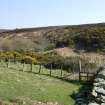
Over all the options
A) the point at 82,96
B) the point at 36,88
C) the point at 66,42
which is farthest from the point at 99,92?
the point at 66,42

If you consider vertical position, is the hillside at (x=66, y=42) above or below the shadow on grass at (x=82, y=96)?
above

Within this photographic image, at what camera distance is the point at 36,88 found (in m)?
24.8

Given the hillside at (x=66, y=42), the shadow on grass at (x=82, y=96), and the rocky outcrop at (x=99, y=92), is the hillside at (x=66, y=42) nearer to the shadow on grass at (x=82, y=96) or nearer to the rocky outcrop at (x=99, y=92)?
the shadow on grass at (x=82, y=96)

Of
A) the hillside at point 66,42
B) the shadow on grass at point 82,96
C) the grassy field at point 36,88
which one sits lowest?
the shadow on grass at point 82,96

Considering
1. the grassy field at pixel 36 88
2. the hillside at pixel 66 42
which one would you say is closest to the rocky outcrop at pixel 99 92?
the grassy field at pixel 36 88

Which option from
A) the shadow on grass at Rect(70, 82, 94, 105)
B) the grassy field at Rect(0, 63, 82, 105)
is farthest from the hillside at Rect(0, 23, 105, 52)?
the shadow on grass at Rect(70, 82, 94, 105)

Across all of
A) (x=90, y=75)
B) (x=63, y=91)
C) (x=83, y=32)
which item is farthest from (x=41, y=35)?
(x=63, y=91)

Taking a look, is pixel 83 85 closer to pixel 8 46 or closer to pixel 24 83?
pixel 24 83

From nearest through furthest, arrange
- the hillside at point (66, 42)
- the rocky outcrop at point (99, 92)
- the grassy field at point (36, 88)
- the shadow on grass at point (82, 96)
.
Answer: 1. the rocky outcrop at point (99, 92)
2. the shadow on grass at point (82, 96)
3. the grassy field at point (36, 88)
4. the hillside at point (66, 42)

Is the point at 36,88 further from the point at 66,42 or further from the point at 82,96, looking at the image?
the point at 66,42

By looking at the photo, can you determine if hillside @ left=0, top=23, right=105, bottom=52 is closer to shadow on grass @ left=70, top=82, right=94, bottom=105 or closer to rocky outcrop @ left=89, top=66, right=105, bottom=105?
shadow on grass @ left=70, top=82, right=94, bottom=105

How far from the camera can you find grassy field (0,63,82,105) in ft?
72.6

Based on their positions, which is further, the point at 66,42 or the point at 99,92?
the point at 66,42

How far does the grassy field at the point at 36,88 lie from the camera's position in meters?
22.1
